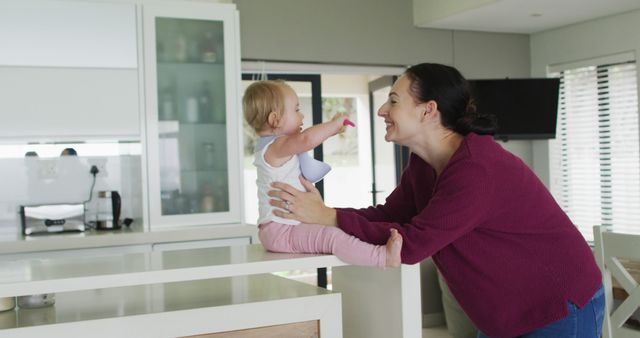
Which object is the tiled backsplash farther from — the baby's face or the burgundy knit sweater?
the burgundy knit sweater

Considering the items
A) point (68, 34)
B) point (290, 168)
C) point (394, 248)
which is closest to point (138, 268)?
point (290, 168)

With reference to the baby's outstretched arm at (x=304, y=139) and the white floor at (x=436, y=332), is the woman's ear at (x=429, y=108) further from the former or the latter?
the white floor at (x=436, y=332)

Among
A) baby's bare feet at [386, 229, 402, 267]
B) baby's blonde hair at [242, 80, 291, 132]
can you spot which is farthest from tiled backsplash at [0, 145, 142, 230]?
baby's bare feet at [386, 229, 402, 267]

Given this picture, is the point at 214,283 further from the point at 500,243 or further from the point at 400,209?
the point at 500,243

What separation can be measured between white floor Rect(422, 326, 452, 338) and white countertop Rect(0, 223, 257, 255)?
1.72m

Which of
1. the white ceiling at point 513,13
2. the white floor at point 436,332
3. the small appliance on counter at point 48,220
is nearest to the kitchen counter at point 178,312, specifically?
the small appliance on counter at point 48,220

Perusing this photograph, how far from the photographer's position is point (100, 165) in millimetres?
4059

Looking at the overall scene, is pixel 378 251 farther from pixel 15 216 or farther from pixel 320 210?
pixel 15 216

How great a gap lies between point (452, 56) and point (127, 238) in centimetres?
279

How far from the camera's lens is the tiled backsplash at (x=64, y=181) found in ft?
12.6

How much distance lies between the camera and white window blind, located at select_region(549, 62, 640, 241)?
4781mm

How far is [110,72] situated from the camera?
12.5ft

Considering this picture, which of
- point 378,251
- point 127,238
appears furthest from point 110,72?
point 378,251

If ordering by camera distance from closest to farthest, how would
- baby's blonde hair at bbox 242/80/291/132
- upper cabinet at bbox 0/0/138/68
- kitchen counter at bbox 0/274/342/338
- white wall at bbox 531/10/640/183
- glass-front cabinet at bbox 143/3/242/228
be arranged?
1. kitchen counter at bbox 0/274/342/338
2. baby's blonde hair at bbox 242/80/291/132
3. upper cabinet at bbox 0/0/138/68
4. glass-front cabinet at bbox 143/3/242/228
5. white wall at bbox 531/10/640/183
